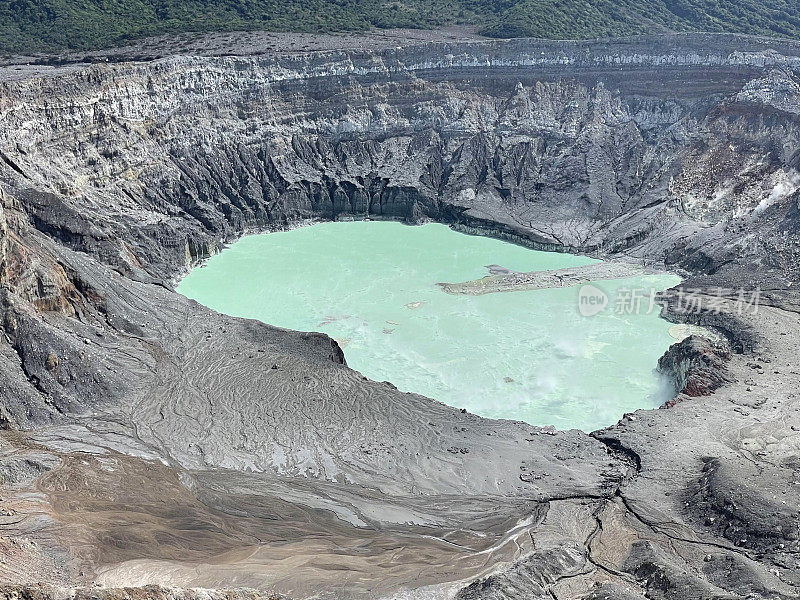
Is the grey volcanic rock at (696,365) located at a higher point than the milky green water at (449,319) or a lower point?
higher

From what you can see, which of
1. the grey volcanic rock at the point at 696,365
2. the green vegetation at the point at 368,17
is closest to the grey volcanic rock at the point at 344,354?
the grey volcanic rock at the point at 696,365

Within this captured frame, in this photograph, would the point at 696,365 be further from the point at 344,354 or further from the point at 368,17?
the point at 368,17

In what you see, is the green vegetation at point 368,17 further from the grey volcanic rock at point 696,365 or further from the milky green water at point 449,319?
the grey volcanic rock at point 696,365

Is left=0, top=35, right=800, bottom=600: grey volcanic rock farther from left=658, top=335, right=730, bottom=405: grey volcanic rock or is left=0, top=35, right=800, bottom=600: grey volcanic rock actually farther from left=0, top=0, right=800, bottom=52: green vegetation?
left=0, top=0, right=800, bottom=52: green vegetation

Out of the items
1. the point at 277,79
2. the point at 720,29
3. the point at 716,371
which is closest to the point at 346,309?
the point at 716,371

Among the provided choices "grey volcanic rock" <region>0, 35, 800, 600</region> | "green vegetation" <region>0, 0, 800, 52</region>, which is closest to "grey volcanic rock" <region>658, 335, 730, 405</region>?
"grey volcanic rock" <region>0, 35, 800, 600</region>

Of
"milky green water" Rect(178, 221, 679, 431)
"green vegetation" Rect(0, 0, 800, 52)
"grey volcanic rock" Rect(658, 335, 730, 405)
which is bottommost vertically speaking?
"milky green water" Rect(178, 221, 679, 431)
